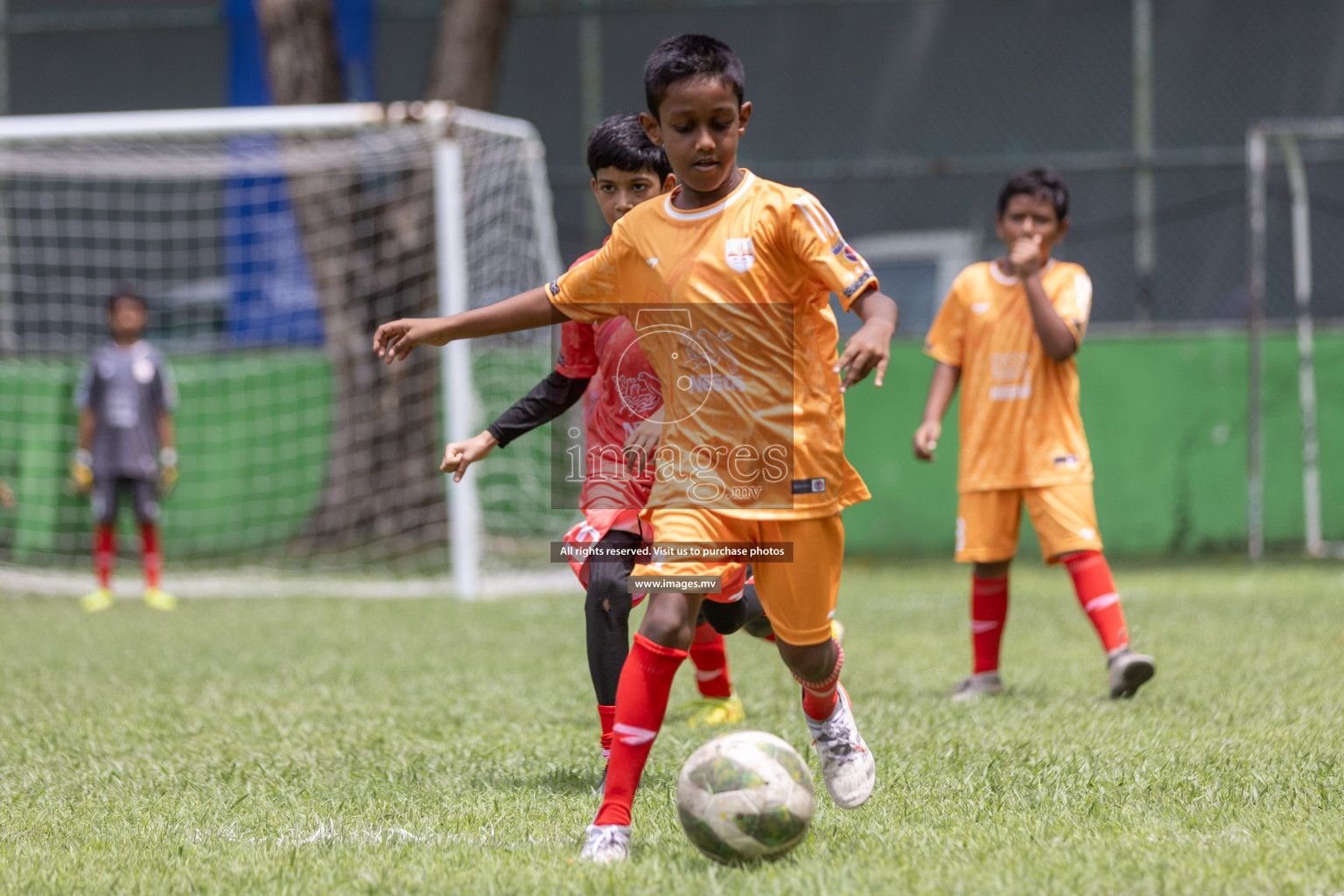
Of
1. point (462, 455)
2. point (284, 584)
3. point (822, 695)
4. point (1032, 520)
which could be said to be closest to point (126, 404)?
point (284, 584)

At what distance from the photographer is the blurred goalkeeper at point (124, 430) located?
29.6ft

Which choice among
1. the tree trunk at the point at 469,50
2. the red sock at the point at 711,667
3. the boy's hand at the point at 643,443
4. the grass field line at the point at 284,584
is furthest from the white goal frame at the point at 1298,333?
the boy's hand at the point at 643,443

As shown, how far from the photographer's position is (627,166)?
12.4 feet

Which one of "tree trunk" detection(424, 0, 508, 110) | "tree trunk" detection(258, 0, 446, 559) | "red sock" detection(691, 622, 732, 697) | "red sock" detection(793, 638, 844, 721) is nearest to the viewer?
"red sock" detection(793, 638, 844, 721)

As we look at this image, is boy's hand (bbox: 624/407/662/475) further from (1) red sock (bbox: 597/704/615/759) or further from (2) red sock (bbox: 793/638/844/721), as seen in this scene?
(2) red sock (bbox: 793/638/844/721)

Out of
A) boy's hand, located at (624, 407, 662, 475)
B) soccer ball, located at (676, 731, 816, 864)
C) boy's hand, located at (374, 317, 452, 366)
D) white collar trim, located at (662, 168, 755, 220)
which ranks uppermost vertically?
white collar trim, located at (662, 168, 755, 220)

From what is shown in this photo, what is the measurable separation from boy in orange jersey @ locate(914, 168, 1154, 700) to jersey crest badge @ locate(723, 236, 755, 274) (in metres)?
2.01

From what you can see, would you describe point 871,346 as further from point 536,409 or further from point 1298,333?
point 1298,333

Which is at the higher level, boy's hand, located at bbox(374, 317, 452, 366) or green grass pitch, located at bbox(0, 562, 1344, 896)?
boy's hand, located at bbox(374, 317, 452, 366)

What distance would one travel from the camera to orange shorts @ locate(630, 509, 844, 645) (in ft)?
9.87

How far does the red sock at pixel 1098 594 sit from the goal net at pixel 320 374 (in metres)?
5.30

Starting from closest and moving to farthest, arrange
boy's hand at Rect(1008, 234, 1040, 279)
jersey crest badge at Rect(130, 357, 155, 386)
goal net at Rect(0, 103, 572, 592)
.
Result: boy's hand at Rect(1008, 234, 1040, 279)
jersey crest badge at Rect(130, 357, 155, 386)
goal net at Rect(0, 103, 572, 592)

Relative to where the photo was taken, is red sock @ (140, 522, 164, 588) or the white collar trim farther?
red sock @ (140, 522, 164, 588)

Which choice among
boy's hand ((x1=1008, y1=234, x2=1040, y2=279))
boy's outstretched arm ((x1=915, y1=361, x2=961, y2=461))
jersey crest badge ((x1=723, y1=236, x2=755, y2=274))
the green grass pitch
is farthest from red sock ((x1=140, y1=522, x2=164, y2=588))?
jersey crest badge ((x1=723, y1=236, x2=755, y2=274))
